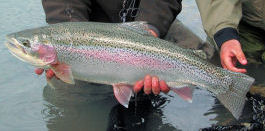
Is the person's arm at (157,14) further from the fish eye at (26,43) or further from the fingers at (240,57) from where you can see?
the fish eye at (26,43)

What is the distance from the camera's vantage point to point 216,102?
3.67m

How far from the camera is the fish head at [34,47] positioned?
2.63 metres

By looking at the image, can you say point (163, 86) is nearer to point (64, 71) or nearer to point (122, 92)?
point (122, 92)

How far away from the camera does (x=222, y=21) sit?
3418mm

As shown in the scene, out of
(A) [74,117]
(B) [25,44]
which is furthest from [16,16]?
(B) [25,44]

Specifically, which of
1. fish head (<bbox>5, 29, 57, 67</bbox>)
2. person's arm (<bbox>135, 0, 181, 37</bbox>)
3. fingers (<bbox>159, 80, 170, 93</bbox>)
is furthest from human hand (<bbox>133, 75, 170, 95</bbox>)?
person's arm (<bbox>135, 0, 181, 37</bbox>)

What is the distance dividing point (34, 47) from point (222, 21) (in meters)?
1.76

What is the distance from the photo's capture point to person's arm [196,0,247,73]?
3.08m

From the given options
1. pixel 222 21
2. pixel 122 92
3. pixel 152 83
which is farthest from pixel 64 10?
pixel 222 21

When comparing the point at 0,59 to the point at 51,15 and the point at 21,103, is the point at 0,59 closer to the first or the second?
the point at 21,103

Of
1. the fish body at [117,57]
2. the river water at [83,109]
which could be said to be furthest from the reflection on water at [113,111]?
the fish body at [117,57]

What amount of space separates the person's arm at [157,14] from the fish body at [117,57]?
2.60ft

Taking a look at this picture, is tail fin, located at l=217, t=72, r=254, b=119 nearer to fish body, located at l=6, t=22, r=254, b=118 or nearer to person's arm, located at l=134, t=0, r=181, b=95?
fish body, located at l=6, t=22, r=254, b=118

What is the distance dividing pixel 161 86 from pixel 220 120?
2.99 feet
